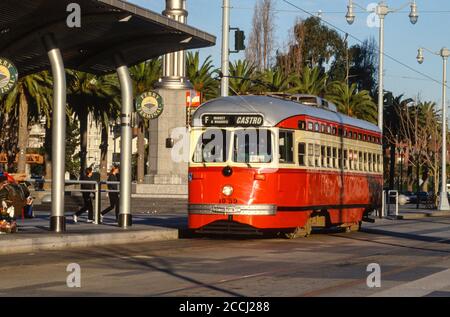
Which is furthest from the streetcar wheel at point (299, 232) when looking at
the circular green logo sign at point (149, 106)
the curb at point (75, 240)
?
the circular green logo sign at point (149, 106)

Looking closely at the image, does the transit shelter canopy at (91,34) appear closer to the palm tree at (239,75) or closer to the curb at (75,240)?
the curb at (75,240)

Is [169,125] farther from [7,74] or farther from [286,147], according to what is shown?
[7,74]

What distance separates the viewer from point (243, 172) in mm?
23172

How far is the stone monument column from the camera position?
47781mm

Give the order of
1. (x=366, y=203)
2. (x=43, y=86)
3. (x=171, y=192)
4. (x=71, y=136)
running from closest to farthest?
(x=366, y=203) → (x=171, y=192) → (x=43, y=86) → (x=71, y=136)

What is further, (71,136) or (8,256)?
(71,136)

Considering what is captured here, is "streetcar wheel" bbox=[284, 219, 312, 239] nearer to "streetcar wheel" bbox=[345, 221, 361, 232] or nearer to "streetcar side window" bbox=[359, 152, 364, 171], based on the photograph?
"streetcar side window" bbox=[359, 152, 364, 171]

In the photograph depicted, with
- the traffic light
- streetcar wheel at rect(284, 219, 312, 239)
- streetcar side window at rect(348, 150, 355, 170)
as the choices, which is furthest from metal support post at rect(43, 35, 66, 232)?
the traffic light

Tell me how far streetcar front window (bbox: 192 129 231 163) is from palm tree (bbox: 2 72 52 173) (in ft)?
98.4

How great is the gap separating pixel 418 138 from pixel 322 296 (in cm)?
6983

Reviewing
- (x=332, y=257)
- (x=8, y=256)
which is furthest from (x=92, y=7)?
(x=332, y=257)

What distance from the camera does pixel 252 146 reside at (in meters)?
23.4

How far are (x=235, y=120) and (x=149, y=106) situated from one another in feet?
14.6
